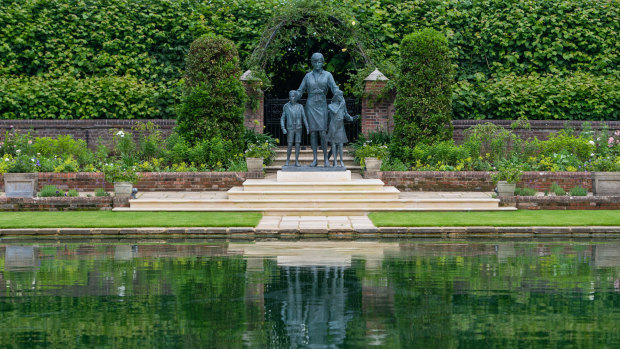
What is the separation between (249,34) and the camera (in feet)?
84.8

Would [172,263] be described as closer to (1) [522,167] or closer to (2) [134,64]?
(1) [522,167]

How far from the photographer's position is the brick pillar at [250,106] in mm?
23828

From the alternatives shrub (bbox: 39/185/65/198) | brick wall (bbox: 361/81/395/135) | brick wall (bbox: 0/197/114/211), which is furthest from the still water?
brick wall (bbox: 361/81/395/135)

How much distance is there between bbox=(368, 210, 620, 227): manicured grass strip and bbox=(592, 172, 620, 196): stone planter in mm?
1462

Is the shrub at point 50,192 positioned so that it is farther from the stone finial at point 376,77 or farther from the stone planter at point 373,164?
the stone finial at point 376,77

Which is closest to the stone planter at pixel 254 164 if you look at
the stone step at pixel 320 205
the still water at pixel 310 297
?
the stone step at pixel 320 205

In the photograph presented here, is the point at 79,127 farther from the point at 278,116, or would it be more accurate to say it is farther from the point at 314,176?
the point at 314,176

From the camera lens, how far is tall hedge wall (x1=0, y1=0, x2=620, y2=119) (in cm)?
2558

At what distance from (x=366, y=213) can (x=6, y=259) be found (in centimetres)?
788

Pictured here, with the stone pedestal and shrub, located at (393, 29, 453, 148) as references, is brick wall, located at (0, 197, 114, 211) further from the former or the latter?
shrub, located at (393, 29, 453, 148)

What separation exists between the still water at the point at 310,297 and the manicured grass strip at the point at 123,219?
223cm

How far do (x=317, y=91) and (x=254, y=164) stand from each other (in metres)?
2.66

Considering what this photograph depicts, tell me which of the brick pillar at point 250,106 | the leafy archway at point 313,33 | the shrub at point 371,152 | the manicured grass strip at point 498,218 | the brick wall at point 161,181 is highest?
the leafy archway at point 313,33

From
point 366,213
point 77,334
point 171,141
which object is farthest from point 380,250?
point 171,141
